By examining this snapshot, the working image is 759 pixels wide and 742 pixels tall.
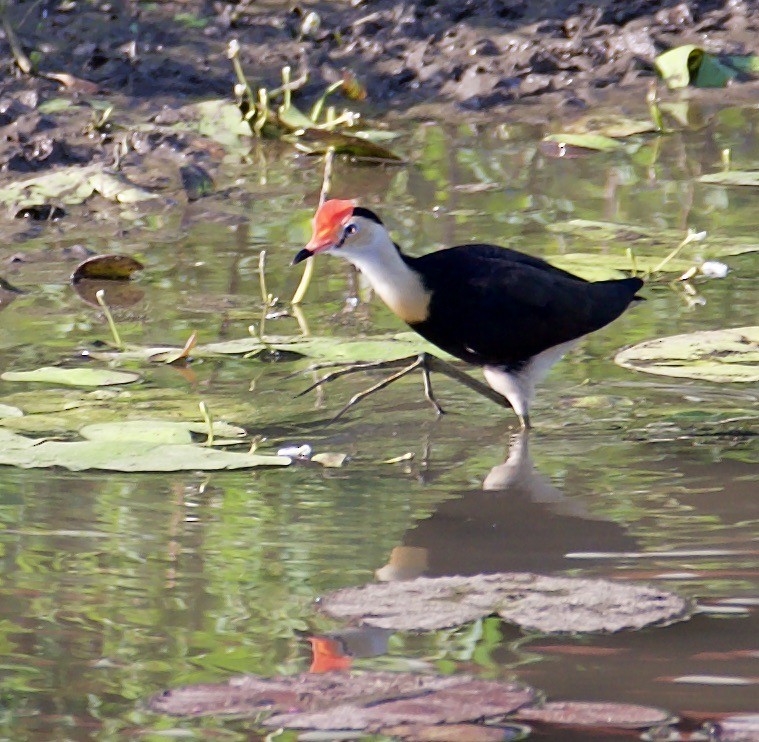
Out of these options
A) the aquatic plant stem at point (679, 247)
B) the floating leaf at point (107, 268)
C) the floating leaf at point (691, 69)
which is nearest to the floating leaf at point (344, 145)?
the floating leaf at point (107, 268)

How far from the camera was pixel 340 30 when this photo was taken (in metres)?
9.77

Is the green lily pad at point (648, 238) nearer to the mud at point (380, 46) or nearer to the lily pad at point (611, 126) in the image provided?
the lily pad at point (611, 126)

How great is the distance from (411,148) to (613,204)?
54.9 inches

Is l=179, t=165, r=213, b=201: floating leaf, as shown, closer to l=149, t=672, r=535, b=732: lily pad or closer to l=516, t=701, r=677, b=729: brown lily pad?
l=149, t=672, r=535, b=732: lily pad

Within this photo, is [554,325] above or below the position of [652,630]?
above

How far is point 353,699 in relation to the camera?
2.98m

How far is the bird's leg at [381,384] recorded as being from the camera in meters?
4.93

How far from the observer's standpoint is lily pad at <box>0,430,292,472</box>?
434 cm

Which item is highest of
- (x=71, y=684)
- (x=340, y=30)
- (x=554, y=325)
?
(x=340, y=30)

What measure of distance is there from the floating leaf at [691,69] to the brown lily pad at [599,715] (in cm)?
677

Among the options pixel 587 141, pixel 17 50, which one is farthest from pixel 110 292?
pixel 17 50

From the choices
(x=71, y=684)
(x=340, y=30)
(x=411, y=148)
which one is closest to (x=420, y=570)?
(x=71, y=684)

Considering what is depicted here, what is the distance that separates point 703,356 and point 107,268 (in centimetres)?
241

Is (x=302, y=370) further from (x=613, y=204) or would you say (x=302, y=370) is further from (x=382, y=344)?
(x=613, y=204)
